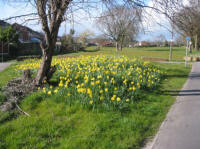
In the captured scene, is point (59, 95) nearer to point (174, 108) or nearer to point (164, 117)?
point (164, 117)

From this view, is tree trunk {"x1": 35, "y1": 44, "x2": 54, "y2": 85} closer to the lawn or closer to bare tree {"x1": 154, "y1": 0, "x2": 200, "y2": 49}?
the lawn

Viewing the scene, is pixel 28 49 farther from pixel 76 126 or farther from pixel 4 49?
pixel 76 126

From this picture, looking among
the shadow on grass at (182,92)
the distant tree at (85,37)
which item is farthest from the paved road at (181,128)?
the distant tree at (85,37)

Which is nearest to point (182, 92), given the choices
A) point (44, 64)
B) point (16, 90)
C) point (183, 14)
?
point (183, 14)

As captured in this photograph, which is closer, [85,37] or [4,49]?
[4,49]

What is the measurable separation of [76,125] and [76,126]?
4 cm

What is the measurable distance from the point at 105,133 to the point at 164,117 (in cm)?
176

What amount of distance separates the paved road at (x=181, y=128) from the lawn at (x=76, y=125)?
0.67 ft

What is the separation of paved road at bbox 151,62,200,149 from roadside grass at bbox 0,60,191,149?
0.20 meters

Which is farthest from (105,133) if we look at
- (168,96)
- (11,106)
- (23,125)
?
A: (168,96)

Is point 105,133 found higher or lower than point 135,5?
lower

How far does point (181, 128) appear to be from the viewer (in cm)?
370

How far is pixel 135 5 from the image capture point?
17.6ft

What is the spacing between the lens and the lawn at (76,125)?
117 inches
